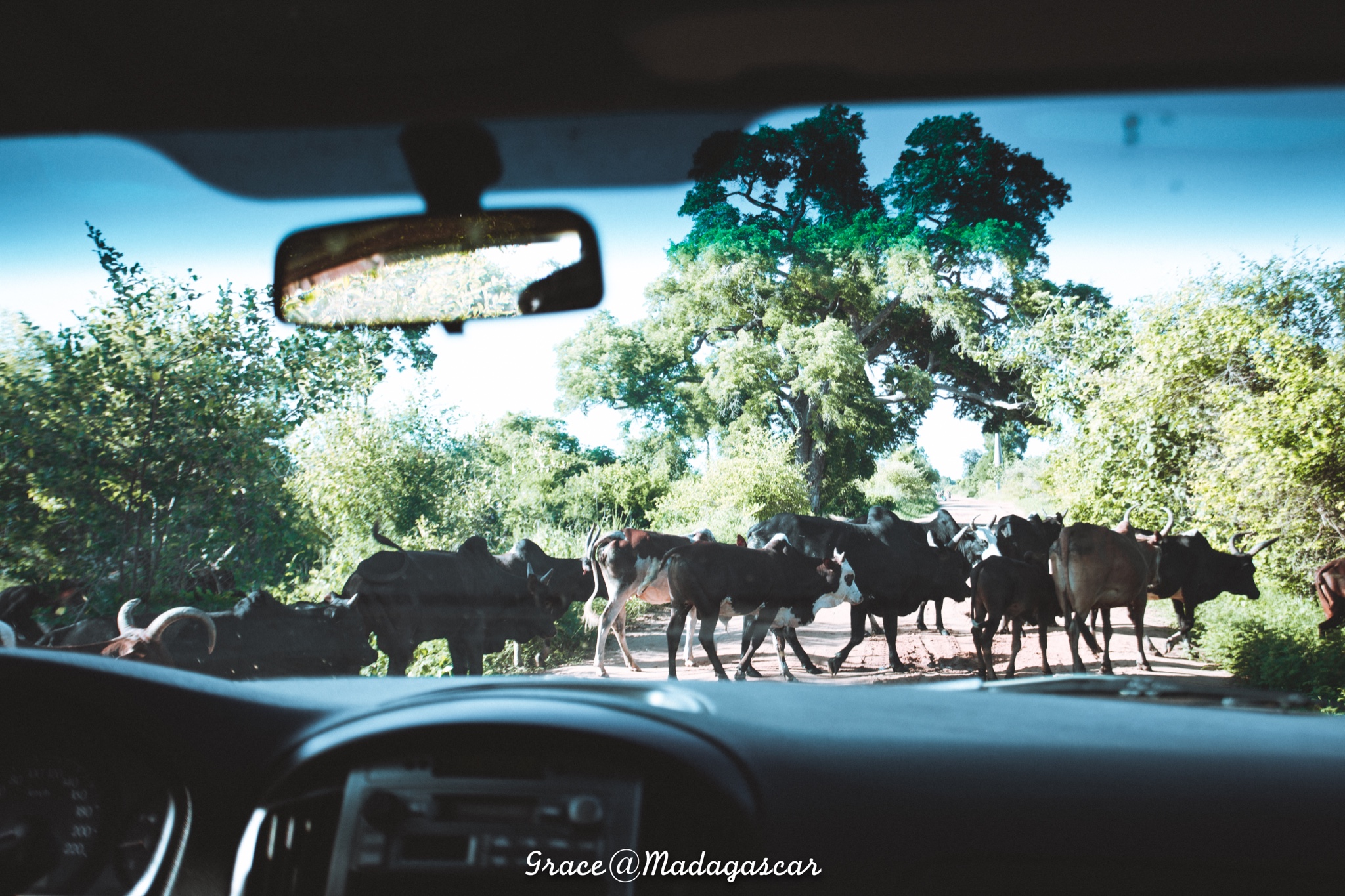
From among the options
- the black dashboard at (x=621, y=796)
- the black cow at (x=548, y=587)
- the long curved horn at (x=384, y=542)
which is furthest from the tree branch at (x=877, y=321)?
the long curved horn at (x=384, y=542)

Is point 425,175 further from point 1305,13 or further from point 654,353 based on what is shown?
point 654,353

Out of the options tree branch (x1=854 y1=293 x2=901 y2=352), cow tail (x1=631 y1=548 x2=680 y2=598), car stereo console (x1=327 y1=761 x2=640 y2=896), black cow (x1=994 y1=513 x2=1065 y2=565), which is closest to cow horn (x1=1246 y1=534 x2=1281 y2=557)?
black cow (x1=994 y1=513 x2=1065 y2=565)

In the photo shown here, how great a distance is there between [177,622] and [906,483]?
4331 mm

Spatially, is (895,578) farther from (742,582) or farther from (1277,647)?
(1277,647)

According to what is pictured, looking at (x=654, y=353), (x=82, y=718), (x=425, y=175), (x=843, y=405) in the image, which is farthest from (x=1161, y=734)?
(x=654, y=353)

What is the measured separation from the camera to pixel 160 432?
6262mm

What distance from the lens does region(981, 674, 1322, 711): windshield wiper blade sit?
79.9 inches

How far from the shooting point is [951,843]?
1551mm

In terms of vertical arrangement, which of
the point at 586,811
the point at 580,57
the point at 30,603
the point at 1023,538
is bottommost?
the point at 586,811

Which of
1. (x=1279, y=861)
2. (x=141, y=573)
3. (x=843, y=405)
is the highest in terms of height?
(x=843, y=405)

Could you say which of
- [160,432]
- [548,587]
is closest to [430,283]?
[548,587]

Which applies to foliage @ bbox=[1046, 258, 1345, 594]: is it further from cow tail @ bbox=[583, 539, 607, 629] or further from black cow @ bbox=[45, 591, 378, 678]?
black cow @ bbox=[45, 591, 378, 678]

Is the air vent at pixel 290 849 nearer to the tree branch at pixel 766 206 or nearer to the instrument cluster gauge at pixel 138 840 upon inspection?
the instrument cluster gauge at pixel 138 840

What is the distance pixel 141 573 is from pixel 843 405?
5163 millimetres
